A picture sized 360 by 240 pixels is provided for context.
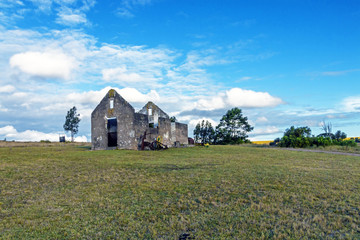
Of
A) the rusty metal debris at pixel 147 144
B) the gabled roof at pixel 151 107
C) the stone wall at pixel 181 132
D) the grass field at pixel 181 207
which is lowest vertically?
the grass field at pixel 181 207

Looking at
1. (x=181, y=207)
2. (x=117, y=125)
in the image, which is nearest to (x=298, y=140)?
(x=117, y=125)

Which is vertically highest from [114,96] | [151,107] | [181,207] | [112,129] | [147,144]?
[114,96]

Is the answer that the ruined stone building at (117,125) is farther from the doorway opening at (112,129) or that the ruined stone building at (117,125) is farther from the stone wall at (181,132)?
the stone wall at (181,132)

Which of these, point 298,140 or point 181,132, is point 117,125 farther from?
point 298,140

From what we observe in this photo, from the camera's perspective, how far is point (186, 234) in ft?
13.7

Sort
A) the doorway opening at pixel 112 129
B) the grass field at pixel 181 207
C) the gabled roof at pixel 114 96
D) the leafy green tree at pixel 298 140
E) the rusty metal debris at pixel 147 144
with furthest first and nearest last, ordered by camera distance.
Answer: the leafy green tree at pixel 298 140 < the doorway opening at pixel 112 129 < the gabled roof at pixel 114 96 < the rusty metal debris at pixel 147 144 < the grass field at pixel 181 207

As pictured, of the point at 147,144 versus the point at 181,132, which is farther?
the point at 181,132

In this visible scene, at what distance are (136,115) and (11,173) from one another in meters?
15.0

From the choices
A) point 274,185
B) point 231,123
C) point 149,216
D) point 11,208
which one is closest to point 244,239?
point 149,216

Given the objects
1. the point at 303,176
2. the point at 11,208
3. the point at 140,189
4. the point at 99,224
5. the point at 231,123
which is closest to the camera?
the point at 99,224

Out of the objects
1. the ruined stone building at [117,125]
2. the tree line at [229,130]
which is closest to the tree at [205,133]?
the tree line at [229,130]

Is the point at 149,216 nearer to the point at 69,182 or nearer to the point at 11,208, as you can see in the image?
the point at 11,208

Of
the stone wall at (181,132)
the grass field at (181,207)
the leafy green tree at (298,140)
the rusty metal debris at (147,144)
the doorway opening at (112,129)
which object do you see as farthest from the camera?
the stone wall at (181,132)

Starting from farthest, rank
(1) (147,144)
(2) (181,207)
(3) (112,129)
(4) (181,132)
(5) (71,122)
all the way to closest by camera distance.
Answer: (5) (71,122) < (4) (181,132) < (3) (112,129) < (1) (147,144) < (2) (181,207)
